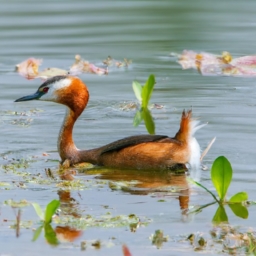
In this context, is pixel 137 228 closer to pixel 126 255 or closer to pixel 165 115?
pixel 126 255

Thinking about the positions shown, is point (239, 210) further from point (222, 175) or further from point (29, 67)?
point (29, 67)

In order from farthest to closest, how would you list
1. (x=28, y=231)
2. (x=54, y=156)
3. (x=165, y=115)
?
(x=165, y=115)
(x=54, y=156)
(x=28, y=231)

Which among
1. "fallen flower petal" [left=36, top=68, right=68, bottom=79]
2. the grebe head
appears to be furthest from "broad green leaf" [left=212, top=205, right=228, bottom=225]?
"fallen flower petal" [left=36, top=68, right=68, bottom=79]

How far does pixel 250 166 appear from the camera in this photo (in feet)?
25.6

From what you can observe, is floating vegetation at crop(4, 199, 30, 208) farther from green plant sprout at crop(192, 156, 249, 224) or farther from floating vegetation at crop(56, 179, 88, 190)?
green plant sprout at crop(192, 156, 249, 224)

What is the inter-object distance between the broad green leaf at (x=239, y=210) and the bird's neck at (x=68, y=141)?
7.53 feet

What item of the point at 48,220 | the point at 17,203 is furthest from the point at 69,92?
the point at 48,220

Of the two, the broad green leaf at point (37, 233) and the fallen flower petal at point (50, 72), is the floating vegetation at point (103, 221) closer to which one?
the broad green leaf at point (37, 233)

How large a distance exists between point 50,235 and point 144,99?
14.3 feet

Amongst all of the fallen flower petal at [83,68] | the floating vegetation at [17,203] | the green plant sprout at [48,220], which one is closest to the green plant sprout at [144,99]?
the fallen flower petal at [83,68]

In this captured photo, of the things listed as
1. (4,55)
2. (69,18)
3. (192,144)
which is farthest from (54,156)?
(69,18)

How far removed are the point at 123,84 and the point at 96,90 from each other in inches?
17.8

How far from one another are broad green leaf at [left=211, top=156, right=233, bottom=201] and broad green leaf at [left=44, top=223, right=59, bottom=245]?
1251 millimetres

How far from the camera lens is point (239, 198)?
254 inches
